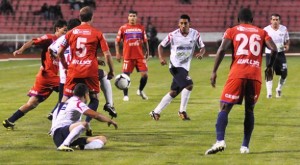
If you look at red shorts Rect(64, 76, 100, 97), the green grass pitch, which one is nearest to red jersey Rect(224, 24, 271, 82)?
the green grass pitch

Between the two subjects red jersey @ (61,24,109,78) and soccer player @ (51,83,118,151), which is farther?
red jersey @ (61,24,109,78)

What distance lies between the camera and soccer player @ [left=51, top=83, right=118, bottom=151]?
13.9 meters

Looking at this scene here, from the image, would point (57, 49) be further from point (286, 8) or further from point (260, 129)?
point (286, 8)

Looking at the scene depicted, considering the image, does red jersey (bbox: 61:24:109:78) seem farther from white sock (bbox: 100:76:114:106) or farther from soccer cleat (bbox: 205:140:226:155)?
soccer cleat (bbox: 205:140:226:155)

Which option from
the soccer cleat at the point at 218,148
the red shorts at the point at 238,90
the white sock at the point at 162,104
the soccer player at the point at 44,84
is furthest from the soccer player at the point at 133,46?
the soccer cleat at the point at 218,148

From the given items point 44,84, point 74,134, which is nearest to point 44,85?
point 44,84

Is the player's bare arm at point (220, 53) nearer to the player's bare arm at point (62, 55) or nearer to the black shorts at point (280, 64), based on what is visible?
the player's bare arm at point (62, 55)

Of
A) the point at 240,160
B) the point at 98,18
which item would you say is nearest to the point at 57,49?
the point at 240,160

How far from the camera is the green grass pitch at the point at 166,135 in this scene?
13.3 metres

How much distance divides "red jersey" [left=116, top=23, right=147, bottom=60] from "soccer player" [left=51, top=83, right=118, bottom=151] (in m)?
11.8

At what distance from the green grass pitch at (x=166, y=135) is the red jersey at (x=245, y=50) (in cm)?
124

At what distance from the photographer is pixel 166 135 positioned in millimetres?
16406

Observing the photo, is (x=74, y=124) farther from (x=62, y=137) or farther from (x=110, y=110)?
(x=110, y=110)

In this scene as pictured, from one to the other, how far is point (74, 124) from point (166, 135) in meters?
2.80
